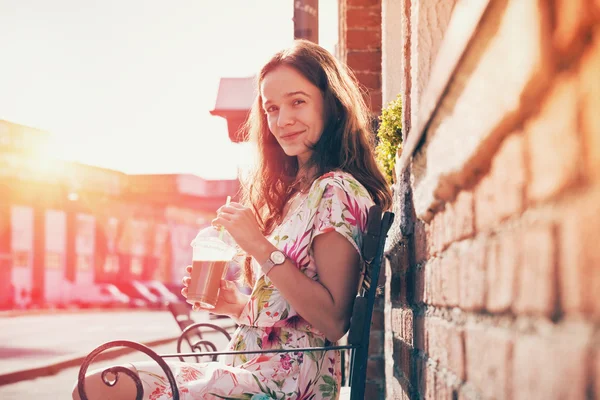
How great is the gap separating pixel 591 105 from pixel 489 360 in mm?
458

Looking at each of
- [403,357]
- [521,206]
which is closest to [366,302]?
[403,357]

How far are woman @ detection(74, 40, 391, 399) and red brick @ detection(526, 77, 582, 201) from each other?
116cm

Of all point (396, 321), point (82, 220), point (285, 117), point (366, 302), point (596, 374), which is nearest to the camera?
point (596, 374)

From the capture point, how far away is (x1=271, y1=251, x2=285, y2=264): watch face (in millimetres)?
1767

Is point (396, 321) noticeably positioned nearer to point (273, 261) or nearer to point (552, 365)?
point (273, 261)

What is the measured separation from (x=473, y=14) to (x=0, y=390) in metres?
7.85

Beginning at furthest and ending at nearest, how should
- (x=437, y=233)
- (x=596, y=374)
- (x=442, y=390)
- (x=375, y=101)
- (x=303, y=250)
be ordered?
(x=375, y=101) → (x=303, y=250) → (x=437, y=233) → (x=442, y=390) → (x=596, y=374)

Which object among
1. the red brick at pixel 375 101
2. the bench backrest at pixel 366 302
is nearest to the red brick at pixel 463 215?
the bench backrest at pixel 366 302

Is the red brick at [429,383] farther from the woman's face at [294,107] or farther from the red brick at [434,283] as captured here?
the woman's face at [294,107]

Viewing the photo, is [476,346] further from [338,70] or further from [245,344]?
[338,70]

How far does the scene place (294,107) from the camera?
82.9 inches

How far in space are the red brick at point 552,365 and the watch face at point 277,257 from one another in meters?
1.08

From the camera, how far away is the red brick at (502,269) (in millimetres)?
718

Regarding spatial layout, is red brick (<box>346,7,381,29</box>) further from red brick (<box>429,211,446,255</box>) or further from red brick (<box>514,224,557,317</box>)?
red brick (<box>514,224,557,317</box>)
